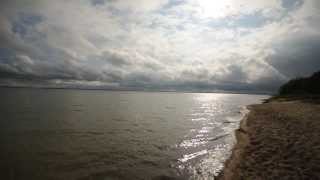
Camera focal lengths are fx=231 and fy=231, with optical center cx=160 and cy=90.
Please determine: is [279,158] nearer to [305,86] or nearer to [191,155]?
[191,155]

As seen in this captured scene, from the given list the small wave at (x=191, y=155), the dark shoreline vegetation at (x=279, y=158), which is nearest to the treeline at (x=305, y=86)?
the dark shoreline vegetation at (x=279, y=158)

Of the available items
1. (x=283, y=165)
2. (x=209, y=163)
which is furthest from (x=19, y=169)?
(x=283, y=165)

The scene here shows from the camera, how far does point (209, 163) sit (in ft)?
55.6

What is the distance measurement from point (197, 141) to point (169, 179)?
37.4 ft

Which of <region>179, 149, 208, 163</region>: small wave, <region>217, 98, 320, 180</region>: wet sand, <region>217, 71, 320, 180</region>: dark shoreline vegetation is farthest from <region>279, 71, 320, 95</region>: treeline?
<region>179, 149, 208, 163</region>: small wave

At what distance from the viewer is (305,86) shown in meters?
100

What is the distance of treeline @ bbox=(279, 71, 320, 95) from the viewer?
94338 millimetres

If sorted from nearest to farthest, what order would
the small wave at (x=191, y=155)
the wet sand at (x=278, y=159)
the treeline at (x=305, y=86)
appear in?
the wet sand at (x=278, y=159) < the small wave at (x=191, y=155) < the treeline at (x=305, y=86)

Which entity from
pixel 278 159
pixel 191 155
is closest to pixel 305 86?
pixel 191 155

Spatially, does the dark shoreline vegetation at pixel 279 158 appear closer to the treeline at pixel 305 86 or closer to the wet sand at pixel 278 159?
the wet sand at pixel 278 159

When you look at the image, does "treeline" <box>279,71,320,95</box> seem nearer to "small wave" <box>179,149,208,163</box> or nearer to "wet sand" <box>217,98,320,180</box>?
"wet sand" <box>217,98,320,180</box>

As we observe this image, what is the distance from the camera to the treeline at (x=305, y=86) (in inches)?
3714

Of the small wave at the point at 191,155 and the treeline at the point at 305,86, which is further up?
the treeline at the point at 305,86

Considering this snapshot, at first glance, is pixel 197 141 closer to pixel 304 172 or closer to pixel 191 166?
pixel 191 166
